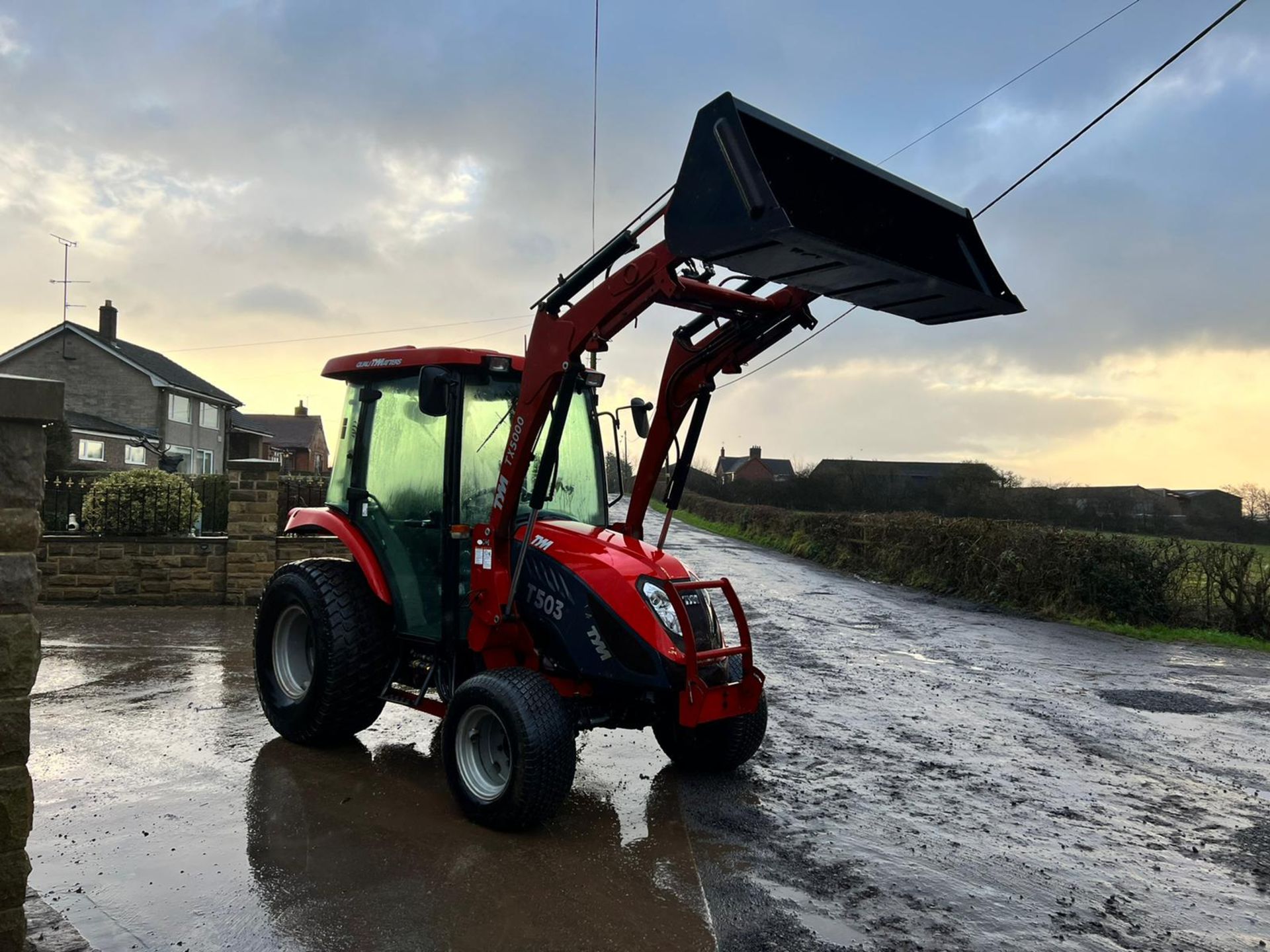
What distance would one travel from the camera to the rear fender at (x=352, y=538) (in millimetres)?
5688

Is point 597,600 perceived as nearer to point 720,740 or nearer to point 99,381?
point 720,740

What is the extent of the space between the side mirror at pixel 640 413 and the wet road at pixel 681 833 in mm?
2088

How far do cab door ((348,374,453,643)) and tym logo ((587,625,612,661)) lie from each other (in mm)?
1009

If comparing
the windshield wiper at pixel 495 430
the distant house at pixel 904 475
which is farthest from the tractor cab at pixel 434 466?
the distant house at pixel 904 475

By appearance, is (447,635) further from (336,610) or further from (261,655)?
(261,655)

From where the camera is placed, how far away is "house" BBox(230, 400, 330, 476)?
4859 centimetres

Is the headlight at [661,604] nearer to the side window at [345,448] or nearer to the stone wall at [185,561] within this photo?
the side window at [345,448]

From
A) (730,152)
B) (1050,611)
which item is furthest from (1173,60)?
(1050,611)

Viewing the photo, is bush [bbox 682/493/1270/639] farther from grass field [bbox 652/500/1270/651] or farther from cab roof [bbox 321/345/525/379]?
cab roof [bbox 321/345/525/379]

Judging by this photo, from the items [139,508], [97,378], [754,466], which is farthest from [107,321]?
[754,466]

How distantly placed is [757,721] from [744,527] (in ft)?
83.4

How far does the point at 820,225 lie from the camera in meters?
4.27

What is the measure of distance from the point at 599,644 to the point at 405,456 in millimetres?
1913

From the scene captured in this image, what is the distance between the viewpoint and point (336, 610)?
5699 millimetres
